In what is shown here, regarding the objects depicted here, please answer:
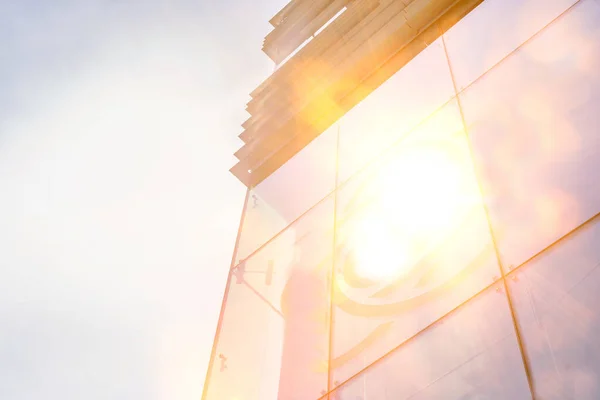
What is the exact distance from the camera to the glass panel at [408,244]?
14.6 ft

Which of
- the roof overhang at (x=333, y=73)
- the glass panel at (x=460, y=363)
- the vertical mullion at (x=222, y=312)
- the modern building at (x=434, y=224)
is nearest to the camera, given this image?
the glass panel at (x=460, y=363)

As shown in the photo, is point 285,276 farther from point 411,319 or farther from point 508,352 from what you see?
point 508,352

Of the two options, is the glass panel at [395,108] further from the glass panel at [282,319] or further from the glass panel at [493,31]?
the glass panel at [282,319]

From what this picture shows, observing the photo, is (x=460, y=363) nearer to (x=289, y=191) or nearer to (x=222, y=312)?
(x=222, y=312)

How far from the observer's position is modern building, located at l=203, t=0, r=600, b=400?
365 centimetres

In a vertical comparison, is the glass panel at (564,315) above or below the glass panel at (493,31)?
below

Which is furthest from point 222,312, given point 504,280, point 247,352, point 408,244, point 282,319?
point 504,280

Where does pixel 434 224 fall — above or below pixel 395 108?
below

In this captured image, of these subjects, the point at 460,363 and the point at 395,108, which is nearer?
the point at 460,363

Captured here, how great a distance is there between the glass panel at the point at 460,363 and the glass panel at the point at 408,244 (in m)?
0.16

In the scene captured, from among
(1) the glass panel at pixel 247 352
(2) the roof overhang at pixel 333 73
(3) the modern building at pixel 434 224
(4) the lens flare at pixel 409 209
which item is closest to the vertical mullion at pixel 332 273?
(3) the modern building at pixel 434 224

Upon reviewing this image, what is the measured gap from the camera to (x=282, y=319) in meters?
6.09

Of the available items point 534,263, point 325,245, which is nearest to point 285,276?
point 325,245

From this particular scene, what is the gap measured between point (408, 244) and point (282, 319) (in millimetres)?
1767
